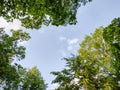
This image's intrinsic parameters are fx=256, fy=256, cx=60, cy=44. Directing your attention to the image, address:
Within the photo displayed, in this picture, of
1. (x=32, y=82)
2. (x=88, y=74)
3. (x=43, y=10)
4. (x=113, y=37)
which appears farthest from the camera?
(x=32, y=82)

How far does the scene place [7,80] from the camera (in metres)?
31.2

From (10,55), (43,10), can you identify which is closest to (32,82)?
(10,55)

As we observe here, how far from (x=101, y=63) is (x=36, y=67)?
67.2 ft

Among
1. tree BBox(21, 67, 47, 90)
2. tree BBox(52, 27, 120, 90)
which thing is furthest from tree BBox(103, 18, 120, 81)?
tree BBox(21, 67, 47, 90)

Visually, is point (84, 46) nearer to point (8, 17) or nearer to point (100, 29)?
point (100, 29)

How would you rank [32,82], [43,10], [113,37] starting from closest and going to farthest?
[43,10], [113,37], [32,82]

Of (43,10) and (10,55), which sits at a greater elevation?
(10,55)

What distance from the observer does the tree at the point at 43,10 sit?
1556cm

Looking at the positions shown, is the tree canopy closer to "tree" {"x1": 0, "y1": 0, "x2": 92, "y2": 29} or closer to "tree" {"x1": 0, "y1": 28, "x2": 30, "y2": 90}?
"tree" {"x1": 0, "y1": 28, "x2": 30, "y2": 90}

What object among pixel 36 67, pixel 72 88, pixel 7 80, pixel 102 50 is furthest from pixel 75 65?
pixel 36 67

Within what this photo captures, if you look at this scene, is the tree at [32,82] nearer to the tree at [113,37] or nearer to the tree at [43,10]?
the tree at [113,37]

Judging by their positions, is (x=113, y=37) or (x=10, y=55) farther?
(x=10, y=55)

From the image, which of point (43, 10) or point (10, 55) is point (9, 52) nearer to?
point (10, 55)

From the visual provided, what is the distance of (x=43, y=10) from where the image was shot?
1561 cm
